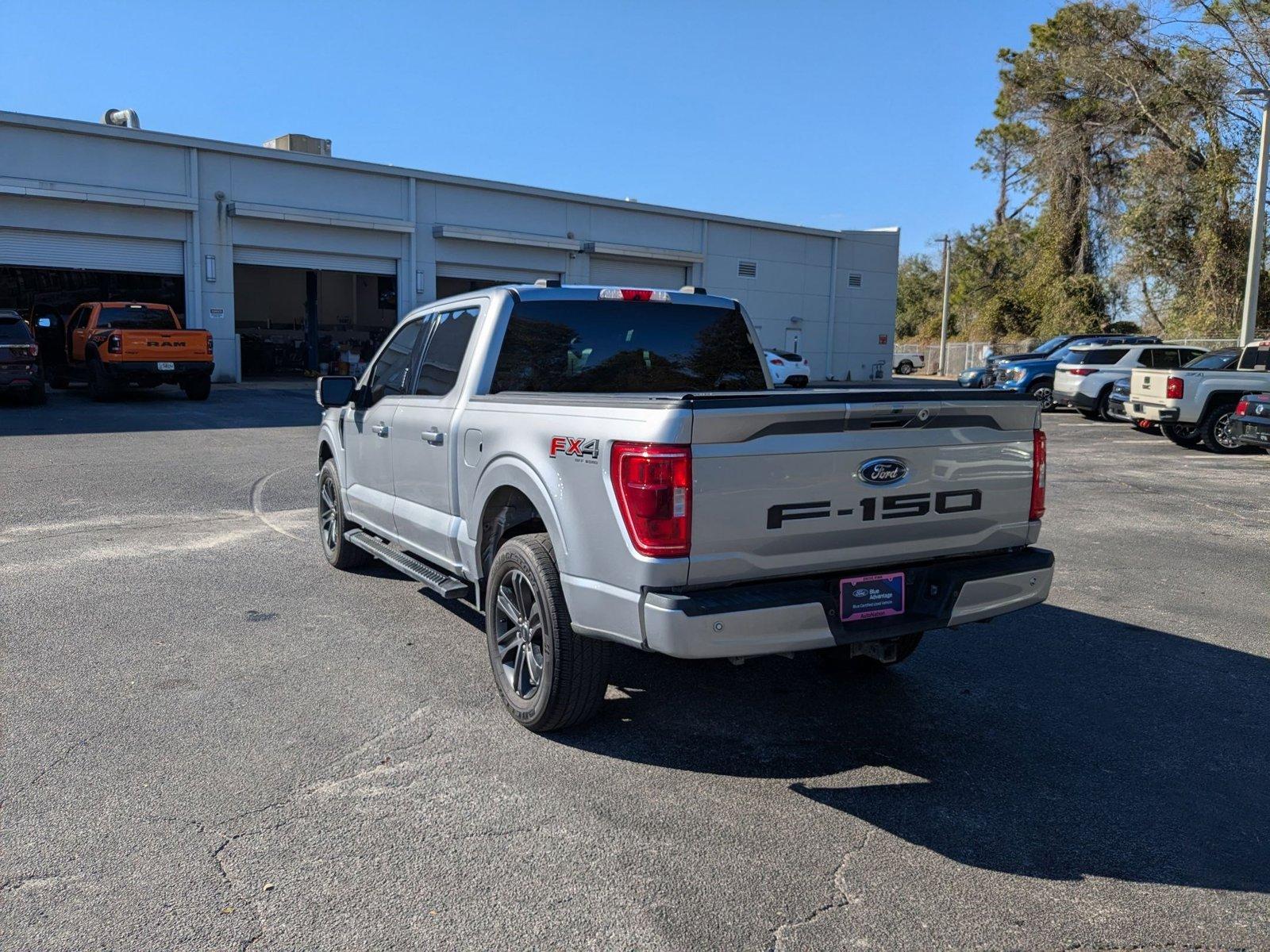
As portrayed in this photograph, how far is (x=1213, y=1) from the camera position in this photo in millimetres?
39250

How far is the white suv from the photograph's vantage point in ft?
67.6

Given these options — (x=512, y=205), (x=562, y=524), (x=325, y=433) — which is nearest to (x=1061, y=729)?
(x=562, y=524)

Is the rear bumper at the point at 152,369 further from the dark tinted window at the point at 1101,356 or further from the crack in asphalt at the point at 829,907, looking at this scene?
the crack in asphalt at the point at 829,907

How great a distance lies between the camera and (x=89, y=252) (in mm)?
26469

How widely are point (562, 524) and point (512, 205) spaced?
30.7m

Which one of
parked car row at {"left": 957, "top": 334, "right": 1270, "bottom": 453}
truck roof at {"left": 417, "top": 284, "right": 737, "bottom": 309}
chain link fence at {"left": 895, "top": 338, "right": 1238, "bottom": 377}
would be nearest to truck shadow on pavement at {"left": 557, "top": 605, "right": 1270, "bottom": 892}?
truck roof at {"left": 417, "top": 284, "right": 737, "bottom": 309}

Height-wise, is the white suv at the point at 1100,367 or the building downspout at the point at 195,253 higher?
the building downspout at the point at 195,253

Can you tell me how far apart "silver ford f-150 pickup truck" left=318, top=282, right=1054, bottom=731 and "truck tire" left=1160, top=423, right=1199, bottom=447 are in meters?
13.6

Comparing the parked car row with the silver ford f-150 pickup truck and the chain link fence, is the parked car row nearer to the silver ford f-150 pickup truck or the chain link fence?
the silver ford f-150 pickup truck

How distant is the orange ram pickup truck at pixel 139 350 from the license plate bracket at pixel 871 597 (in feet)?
64.8

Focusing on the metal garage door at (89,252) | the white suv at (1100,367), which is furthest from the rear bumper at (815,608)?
the metal garage door at (89,252)

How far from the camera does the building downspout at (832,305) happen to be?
4250 centimetres

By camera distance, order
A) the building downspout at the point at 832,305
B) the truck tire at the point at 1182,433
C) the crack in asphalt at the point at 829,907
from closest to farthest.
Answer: the crack in asphalt at the point at 829,907 < the truck tire at the point at 1182,433 < the building downspout at the point at 832,305

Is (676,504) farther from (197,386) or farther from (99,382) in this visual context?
(197,386)
